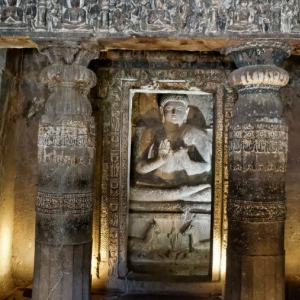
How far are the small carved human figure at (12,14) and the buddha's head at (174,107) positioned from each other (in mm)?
2609

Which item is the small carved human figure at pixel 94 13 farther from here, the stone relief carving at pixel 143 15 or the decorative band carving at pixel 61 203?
the decorative band carving at pixel 61 203

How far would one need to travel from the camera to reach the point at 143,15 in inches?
170

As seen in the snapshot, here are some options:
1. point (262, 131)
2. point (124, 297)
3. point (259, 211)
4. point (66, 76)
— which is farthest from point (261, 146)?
point (124, 297)

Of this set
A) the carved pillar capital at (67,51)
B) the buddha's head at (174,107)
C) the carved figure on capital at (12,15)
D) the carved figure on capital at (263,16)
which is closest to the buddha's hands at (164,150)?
the buddha's head at (174,107)

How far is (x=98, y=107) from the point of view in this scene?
5.72 meters

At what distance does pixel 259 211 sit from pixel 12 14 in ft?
11.6

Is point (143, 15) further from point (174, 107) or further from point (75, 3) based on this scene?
point (174, 107)

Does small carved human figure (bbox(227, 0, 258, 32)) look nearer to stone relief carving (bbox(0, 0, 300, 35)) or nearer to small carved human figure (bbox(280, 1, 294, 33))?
stone relief carving (bbox(0, 0, 300, 35))

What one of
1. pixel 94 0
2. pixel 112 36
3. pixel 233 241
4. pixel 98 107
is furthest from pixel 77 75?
pixel 233 241

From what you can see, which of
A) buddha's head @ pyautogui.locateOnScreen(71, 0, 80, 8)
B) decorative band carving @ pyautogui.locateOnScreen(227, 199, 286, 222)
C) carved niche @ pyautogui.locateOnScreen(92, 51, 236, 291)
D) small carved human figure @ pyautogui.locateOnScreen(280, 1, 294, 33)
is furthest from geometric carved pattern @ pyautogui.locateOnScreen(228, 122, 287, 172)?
buddha's head @ pyautogui.locateOnScreen(71, 0, 80, 8)

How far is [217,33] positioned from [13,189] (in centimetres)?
365

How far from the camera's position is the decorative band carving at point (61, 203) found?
436 centimetres

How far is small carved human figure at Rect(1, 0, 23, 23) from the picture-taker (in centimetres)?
433

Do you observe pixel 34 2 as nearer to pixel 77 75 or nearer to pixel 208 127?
pixel 77 75
